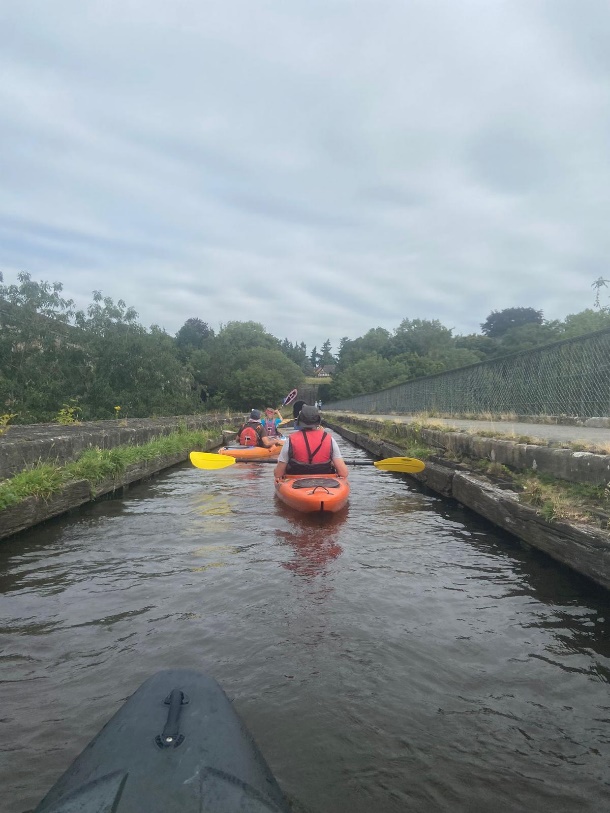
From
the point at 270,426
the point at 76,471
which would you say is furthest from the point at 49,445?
the point at 270,426

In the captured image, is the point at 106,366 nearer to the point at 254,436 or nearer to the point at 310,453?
the point at 254,436

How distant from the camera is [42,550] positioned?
6.10 m

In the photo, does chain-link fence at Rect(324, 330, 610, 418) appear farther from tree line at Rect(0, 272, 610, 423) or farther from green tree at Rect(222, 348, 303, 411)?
green tree at Rect(222, 348, 303, 411)

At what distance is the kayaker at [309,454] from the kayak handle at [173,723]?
21.5ft

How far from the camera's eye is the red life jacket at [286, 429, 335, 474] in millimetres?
8875

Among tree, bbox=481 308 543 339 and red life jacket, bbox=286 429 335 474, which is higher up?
tree, bbox=481 308 543 339

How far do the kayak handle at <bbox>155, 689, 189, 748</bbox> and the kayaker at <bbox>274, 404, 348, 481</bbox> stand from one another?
6.54 meters

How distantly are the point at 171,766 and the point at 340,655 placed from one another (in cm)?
205

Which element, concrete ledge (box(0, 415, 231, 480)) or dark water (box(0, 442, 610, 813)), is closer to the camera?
dark water (box(0, 442, 610, 813))

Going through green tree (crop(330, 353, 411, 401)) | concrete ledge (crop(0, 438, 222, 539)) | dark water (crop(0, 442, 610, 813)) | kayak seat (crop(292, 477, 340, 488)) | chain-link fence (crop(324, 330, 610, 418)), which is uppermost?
green tree (crop(330, 353, 411, 401))

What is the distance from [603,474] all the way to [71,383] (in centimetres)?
2953

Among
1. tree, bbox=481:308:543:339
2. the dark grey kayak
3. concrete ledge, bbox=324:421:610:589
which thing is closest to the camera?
the dark grey kayak

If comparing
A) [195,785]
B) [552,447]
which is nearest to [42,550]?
[195,785]

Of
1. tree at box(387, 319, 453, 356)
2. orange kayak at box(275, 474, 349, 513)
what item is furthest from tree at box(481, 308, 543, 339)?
orange kayak at box(275, 474, 349, 513)
